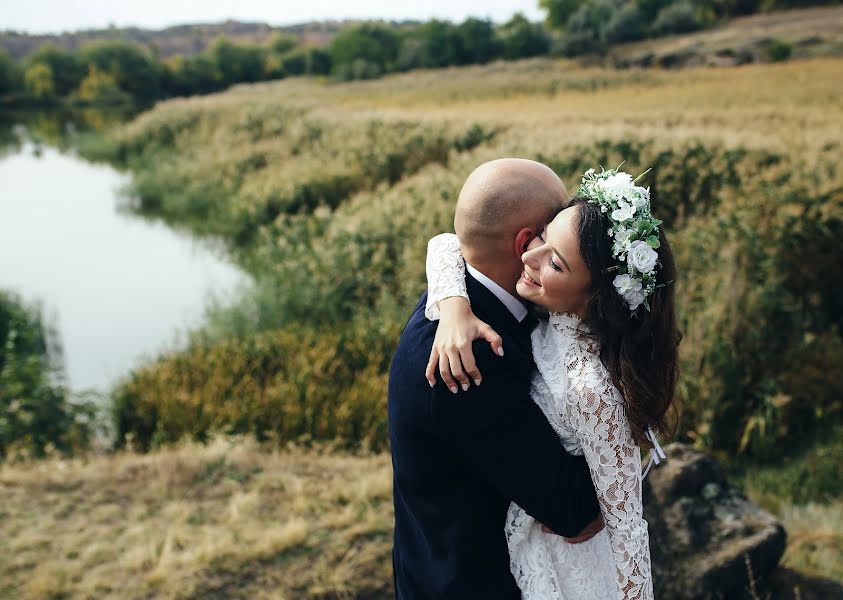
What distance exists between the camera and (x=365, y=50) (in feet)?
172

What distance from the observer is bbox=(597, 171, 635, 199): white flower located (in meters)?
1.58

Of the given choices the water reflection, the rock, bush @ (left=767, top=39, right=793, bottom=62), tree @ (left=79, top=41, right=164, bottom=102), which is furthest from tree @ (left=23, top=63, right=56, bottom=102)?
the rock

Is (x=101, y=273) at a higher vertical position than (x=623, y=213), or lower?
lower

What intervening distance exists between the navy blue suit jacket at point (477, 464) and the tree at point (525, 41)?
38960 millimetres

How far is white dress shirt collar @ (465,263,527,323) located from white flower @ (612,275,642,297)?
0.25 meters

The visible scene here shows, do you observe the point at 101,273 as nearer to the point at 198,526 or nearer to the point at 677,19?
the point at 198,526

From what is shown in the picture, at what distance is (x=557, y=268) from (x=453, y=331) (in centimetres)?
28

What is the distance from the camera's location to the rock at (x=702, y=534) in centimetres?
324

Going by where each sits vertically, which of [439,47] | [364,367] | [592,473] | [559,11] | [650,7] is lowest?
[364,367]

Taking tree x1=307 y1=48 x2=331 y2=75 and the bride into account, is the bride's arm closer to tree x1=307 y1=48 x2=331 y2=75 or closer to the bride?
the bride

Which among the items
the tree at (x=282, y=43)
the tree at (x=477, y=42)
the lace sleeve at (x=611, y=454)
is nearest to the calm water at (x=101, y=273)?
the lace sleeve at (x=611, y=454)

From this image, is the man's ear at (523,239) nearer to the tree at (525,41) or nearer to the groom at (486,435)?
the groom at (486,435)

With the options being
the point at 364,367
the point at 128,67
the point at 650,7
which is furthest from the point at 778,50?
the point at 128,67

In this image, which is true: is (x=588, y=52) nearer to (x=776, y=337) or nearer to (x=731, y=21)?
(x=731, y=21)
